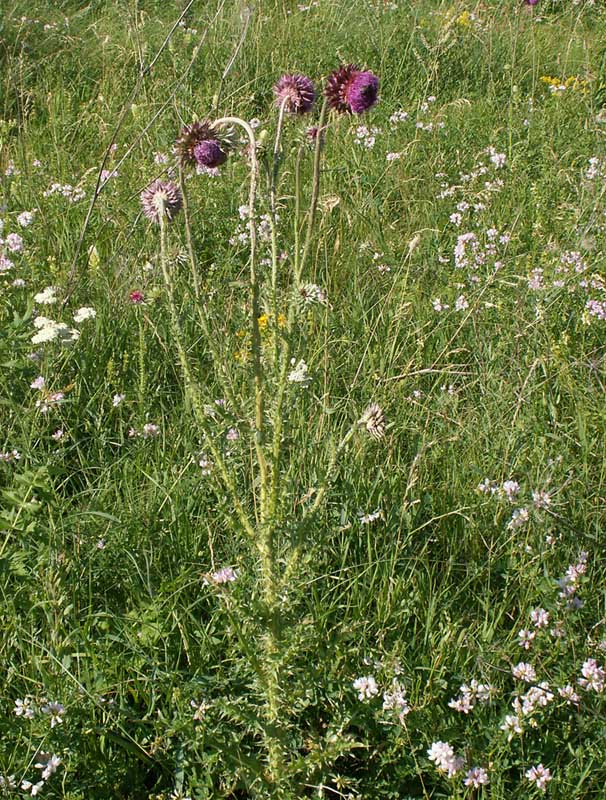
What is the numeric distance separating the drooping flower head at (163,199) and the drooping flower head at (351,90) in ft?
1.22

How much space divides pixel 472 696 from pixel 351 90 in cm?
122

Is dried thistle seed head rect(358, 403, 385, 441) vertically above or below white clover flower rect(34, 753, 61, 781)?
above

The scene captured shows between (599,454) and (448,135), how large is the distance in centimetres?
Result: 231

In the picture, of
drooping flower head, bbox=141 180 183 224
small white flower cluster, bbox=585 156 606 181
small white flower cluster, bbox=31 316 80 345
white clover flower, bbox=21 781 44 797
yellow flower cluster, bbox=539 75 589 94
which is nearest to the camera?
white clover flower, bbox=21 781 44 797

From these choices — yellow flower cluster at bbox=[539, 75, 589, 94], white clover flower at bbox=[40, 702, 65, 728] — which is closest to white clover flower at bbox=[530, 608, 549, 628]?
white clover flower at bbox=[40, 702, 65, 728]

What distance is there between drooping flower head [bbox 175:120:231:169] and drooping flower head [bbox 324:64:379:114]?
0.83 ft

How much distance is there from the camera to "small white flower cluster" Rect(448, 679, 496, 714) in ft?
5.08

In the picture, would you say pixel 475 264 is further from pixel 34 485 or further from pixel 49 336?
pixel 34 485

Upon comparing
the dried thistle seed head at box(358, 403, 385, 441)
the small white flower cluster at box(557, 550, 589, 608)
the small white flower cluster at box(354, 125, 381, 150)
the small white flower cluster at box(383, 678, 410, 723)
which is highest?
the dried thistle seed head at box(358, 403, 385, 441)

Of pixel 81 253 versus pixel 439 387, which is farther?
pixel 81 253

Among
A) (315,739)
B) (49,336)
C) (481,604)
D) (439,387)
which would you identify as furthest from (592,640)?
(49,336)

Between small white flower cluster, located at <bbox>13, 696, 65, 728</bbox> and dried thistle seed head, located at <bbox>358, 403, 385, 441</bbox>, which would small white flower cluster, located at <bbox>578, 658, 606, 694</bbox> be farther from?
small white flower cluster, located at <bbox>13, 696, 65, 728</bbox>

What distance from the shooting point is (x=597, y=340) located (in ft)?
8.56

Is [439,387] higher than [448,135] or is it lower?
lower
